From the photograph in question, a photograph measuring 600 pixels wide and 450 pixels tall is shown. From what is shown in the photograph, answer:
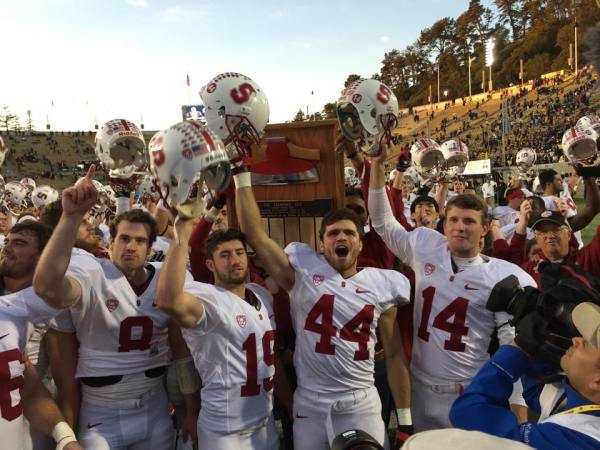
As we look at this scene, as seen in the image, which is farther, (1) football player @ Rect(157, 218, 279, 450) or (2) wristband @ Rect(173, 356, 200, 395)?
(2) wristband @ Rect(173, 356, 200, 395)

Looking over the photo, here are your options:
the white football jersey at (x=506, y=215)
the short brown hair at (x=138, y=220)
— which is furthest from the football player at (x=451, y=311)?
the white football jersey at (x=506, y=215)

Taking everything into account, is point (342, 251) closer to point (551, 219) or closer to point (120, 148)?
point (551, 219)

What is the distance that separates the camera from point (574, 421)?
1.35 m

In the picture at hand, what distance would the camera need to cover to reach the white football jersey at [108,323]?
2582mm

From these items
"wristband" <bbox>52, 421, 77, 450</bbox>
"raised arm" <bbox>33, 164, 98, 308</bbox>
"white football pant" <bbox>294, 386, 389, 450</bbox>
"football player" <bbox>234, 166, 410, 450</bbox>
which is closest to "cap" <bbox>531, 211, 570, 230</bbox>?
"football player" <bbox>234, 166, 410, 450</bbox>

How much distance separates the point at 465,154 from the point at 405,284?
11.6 ft

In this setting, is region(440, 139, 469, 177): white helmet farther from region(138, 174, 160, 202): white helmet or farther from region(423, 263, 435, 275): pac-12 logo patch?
region(138, 174, 160, 202): white helmet

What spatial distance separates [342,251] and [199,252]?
3.37 feet

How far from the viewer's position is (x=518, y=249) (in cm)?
427

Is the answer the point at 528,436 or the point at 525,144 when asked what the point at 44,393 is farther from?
the point at 525,144

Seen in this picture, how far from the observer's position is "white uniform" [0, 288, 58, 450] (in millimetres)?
2244

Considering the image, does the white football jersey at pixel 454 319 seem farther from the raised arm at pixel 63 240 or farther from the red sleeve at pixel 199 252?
the raised arm at pixel 63 240

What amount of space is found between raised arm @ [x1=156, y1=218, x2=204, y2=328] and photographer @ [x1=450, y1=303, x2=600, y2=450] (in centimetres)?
133

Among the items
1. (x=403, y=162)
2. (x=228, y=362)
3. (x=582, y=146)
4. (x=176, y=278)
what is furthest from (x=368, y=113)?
(x=582, y=146)
